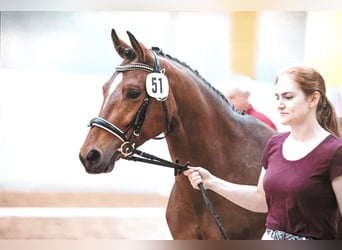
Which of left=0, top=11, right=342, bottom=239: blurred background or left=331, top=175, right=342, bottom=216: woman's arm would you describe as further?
left=0, top=11, right=342, bottom=239: blurred background

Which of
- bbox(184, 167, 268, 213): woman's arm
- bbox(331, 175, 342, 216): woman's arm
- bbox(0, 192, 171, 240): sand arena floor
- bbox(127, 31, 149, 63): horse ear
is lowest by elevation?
bbox(0, 192, 171, 240): sand arena floor

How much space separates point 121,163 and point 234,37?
0.72 m

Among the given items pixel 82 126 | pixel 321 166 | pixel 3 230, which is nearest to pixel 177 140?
pixel 82 126

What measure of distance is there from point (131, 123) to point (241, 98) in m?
0.49

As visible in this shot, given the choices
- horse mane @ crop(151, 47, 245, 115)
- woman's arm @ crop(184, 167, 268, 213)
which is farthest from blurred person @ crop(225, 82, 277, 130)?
woman's arm @ crop(184, 167, 268, 213)

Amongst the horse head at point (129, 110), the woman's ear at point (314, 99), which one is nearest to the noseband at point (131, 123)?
the horse head at point (129, 110)

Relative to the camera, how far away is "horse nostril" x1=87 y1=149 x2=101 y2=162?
2.06 m

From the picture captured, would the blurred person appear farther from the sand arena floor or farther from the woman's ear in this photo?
the sand arena floor

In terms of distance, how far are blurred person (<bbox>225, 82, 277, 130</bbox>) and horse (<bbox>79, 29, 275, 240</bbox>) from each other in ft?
0.08

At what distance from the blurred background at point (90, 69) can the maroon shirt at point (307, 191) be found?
0.28 metres

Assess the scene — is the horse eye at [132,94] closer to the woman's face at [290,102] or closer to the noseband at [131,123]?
the noseband at [131,123]

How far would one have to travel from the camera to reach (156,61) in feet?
6.89

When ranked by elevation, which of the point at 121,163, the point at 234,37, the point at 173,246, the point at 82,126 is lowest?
the point at 173,246

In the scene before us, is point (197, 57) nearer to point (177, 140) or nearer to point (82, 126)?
point (177, 140)
